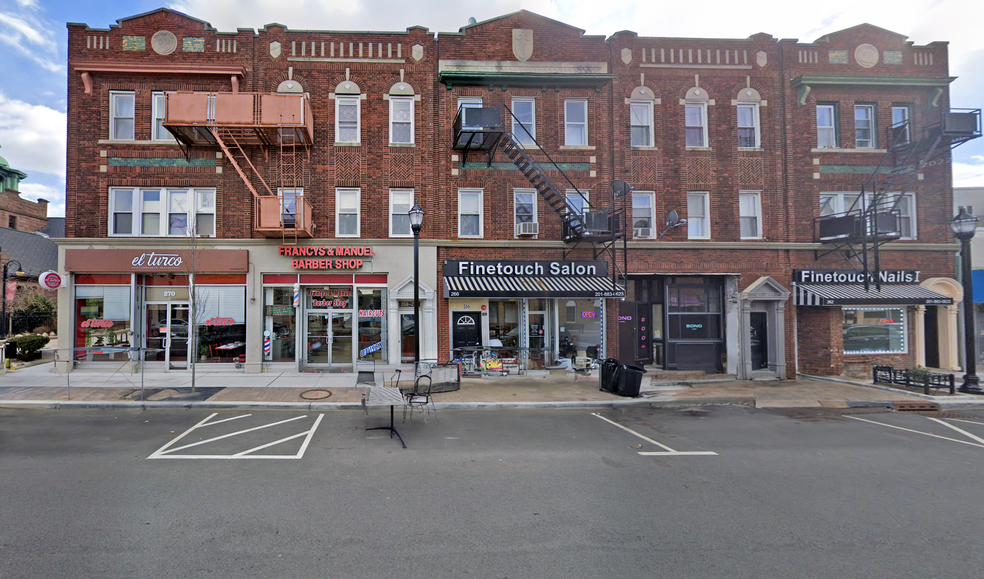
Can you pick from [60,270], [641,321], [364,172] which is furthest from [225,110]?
[641,321]

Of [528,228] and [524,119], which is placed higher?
[524,119]

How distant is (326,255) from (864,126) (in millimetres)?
20354

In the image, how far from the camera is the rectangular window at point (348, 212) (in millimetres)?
15038

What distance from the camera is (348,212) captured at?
1505cm

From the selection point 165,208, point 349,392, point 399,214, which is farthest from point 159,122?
point 349,392

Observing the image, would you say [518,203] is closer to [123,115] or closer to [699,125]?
[699,125]

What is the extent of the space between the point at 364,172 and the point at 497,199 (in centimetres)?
477

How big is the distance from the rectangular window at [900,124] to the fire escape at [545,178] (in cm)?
1060

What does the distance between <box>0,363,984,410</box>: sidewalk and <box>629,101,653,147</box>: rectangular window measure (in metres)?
8.61

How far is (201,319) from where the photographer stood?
47.4ft

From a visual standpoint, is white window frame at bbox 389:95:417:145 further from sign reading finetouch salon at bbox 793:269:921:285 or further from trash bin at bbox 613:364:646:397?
sign reading finetouch salon at bbox 793:269:921:285

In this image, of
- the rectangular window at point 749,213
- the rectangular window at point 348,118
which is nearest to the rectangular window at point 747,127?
the rectangular window at point 749,213

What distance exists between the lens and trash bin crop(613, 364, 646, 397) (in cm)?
1150

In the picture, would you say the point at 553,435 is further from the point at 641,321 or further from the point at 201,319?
the point at 201,319
